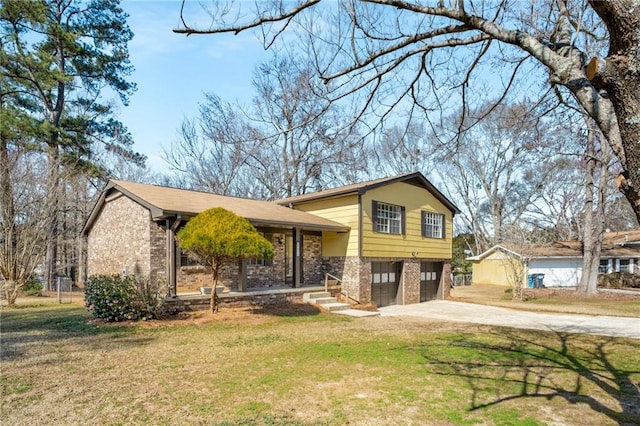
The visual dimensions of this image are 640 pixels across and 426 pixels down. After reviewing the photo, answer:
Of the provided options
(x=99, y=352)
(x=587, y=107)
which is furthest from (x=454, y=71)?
(x=99, y=352)

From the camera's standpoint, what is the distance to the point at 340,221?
16.0 metres

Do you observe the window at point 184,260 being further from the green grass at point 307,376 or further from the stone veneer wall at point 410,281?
the stone veneer wall at point 410,281

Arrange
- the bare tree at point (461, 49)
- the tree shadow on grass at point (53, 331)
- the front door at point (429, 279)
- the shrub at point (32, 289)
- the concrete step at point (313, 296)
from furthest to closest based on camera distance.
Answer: the front door at point (429, 279), the shrub at point (32, 289), the concrete step at point (313, 296), the tree shadow on grass at point (53, 331), the bare tree at point (461, 49)

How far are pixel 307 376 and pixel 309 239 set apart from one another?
10.4 m

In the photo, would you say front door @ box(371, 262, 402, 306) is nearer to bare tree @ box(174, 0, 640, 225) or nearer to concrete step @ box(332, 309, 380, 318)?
concrete step @ box(332, 309, 380, 318)

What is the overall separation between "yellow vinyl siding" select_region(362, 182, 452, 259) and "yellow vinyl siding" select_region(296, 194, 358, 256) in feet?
1.18

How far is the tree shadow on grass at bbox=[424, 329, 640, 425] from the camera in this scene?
5.32m

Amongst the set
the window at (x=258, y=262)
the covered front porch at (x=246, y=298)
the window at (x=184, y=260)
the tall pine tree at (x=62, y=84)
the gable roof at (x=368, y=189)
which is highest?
the tall pine tree at (x=62, y=84)

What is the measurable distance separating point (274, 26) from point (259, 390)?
177 inches

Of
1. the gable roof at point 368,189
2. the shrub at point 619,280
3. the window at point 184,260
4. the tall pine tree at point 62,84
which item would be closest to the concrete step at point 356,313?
the gable roof at point 368,189

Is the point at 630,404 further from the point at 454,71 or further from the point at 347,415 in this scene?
the point at 454,71

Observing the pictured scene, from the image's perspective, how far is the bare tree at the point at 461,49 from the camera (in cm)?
210

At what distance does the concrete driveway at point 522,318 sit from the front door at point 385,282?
45cm

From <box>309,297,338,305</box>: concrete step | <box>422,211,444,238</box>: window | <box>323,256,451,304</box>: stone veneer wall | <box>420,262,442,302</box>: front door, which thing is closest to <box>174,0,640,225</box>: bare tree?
<box>309,297,338,305</box>: concrete step
